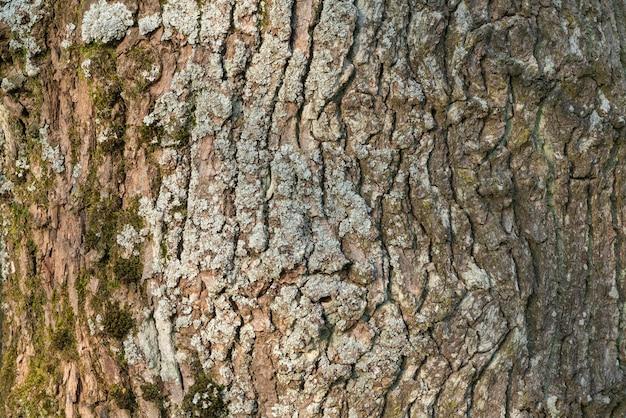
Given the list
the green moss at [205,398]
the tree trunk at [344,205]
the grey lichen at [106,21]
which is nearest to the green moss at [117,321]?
the tree trunk at [344,205]

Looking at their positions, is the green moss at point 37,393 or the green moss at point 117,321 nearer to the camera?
the green moss at point 117,321

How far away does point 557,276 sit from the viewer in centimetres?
Answer: 162

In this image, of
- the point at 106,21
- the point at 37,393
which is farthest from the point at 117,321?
the point at 106,21

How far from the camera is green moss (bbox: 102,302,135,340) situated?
1.60 m

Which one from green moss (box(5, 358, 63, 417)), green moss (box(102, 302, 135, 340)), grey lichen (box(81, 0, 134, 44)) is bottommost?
green moss (box(5, 358, 63, 417))

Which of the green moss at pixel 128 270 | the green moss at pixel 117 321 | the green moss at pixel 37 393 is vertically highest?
the green moss at pixel 128 270

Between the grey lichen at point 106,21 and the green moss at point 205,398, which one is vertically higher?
the grey lichen at point 106,21

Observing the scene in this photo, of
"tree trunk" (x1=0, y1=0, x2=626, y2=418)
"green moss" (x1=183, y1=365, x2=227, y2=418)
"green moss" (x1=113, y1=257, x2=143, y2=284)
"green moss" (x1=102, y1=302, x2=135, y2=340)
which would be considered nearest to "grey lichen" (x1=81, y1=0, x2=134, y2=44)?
"tree trunk" (x1=0, y1=0, x2=626, y2=418)

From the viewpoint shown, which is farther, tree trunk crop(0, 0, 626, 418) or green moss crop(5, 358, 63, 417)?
green moss crop(5, 358, 63, 417)

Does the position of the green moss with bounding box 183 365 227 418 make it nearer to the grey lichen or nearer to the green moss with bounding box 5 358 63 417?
the green moss with bounding box 5 358 63 417

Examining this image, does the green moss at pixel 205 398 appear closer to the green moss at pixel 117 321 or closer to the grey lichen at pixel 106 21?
the green moss at pixel 117 321

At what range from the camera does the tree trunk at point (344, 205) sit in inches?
59.3

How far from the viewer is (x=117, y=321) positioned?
160cm

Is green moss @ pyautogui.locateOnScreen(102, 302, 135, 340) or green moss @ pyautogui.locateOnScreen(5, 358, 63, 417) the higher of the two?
green moss @ pyautogui.locateOnScreen(102, 302, 135, 340)
